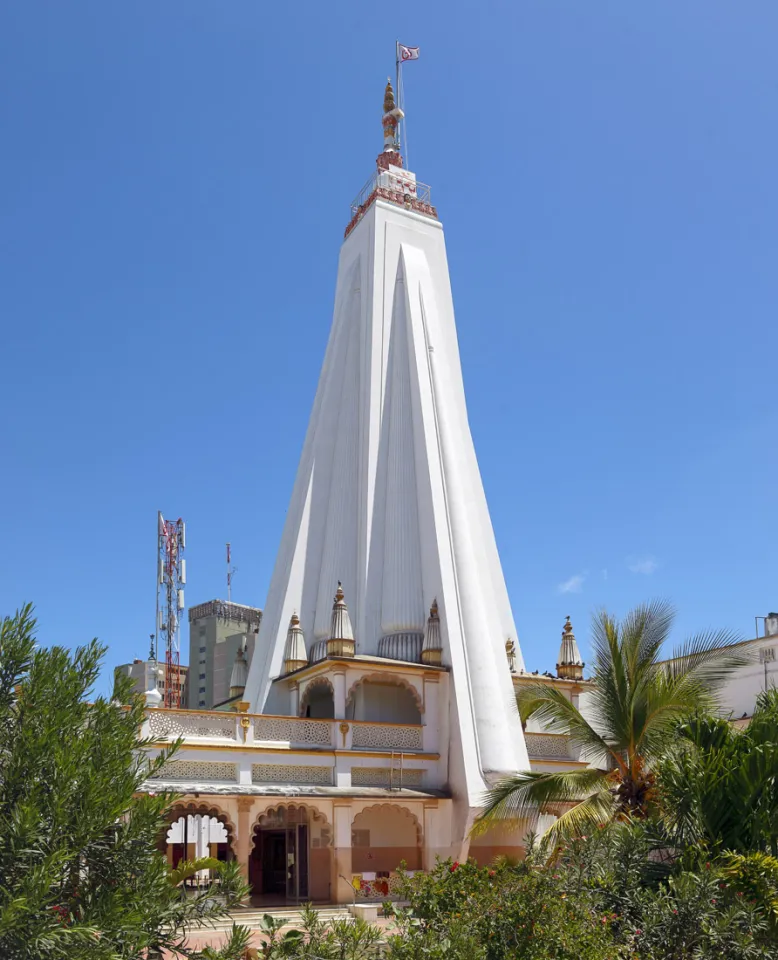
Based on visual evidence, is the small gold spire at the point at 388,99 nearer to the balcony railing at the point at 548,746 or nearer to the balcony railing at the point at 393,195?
the balcony railing at the point at 393,195

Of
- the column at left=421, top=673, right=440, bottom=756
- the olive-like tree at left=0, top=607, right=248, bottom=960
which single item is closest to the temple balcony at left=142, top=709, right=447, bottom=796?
the column at left=421, top=673, right=440, bottom=756

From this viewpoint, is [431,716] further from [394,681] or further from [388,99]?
[388,99]

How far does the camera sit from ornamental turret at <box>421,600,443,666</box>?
25188 mm

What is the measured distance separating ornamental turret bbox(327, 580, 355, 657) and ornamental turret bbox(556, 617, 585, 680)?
7.42 metres

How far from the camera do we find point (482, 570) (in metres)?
29.2

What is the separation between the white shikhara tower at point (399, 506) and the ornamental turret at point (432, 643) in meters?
0.11

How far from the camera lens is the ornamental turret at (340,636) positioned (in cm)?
2405

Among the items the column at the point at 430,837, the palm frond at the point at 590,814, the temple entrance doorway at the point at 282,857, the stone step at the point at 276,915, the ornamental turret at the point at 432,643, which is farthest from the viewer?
the ornamental turret at the point at 432,643

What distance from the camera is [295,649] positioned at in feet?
86.8

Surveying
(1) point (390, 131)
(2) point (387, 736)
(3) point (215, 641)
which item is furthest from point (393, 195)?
(3) point (215, 641)

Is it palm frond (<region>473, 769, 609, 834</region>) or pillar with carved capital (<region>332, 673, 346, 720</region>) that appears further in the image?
pillar with carved capital (<region>332, 673, 346, 720</region>)

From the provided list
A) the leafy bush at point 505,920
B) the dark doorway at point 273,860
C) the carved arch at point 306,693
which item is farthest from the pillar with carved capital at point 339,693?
the leafy bush at point 505,920

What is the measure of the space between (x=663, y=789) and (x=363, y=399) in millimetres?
19870

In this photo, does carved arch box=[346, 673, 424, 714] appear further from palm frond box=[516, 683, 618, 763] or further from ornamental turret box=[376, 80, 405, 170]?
ornamental turret box=[376, 80, 405, 170]
